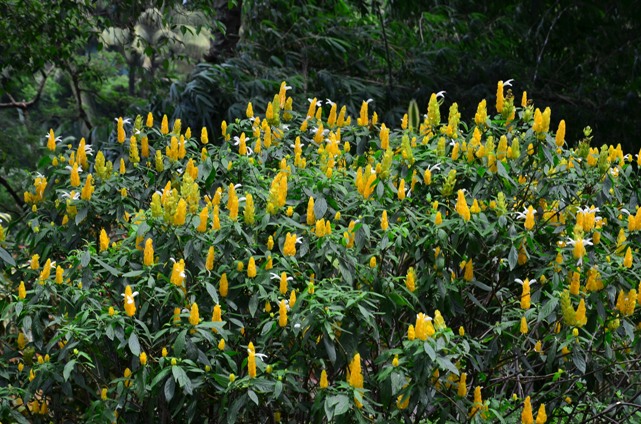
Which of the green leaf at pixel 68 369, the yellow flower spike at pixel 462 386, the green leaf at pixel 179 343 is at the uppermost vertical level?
the green leaf at pixel 179 343

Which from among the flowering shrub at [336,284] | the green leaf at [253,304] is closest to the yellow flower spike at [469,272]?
the flowering shrub at [336,284]

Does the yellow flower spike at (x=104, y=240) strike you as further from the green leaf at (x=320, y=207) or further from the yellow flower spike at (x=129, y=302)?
the green leaf at (x=320, y=207)

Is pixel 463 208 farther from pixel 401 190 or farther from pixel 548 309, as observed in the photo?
pixel 548 309

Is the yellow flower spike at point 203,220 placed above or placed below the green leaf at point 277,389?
above

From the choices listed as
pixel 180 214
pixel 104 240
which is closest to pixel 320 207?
pixel 180 214

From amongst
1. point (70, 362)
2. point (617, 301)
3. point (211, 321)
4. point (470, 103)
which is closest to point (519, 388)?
point (617, 301)

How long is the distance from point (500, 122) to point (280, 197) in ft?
3.39

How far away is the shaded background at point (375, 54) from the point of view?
652cm

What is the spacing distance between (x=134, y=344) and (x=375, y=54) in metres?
5.03

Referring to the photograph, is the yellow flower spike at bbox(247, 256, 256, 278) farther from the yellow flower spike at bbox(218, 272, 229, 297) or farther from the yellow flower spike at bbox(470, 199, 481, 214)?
the yellow flower spike at bbox(470, 199, 481, 214)

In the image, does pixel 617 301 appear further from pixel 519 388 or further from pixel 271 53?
pixel 271 53

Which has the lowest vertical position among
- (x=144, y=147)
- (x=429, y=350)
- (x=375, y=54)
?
(x=375, y=54)

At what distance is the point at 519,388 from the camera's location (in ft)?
12.7

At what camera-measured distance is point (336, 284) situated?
10.7ft
